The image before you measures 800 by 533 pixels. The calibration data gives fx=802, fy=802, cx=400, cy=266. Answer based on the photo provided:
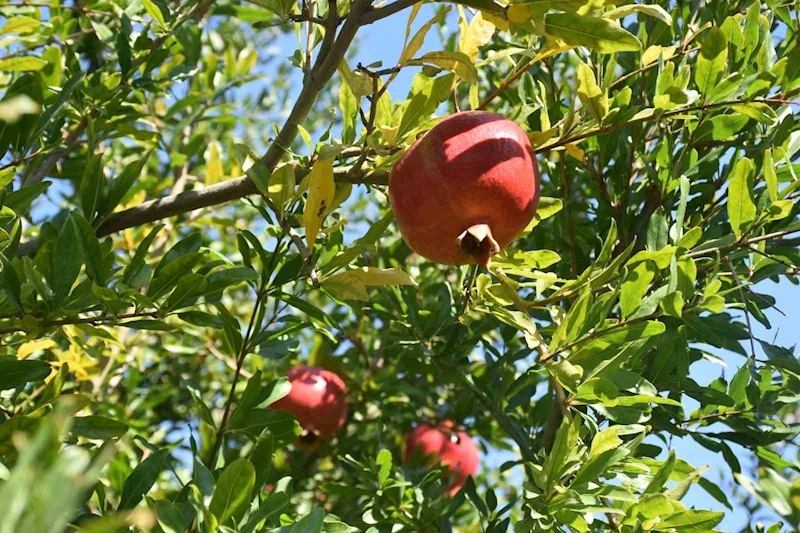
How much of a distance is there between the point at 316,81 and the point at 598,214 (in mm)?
766

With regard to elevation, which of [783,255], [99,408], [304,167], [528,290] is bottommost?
[99,408]

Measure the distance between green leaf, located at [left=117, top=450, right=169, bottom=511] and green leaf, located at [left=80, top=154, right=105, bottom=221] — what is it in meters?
0.37

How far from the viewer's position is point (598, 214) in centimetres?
160

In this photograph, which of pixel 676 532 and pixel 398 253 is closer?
pixel 676 532

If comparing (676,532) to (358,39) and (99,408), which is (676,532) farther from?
(358,39)

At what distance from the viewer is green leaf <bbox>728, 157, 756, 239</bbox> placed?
1.18m

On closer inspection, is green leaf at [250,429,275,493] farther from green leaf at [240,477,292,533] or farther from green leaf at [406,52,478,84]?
green leaf at [406,52,478,84]

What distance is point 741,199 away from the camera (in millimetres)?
1197

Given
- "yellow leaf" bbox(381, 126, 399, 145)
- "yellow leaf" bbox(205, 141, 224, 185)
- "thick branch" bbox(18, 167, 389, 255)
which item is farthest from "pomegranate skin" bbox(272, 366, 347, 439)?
"yellow leaf" bbox(381, 126, 399, 145)

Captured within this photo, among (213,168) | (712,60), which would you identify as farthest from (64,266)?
(712,60)

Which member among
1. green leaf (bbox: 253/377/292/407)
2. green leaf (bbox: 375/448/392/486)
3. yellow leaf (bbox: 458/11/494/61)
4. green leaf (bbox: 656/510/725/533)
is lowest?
green leaf (bbox: 375/448/392/486)

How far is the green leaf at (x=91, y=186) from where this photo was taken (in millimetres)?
1142

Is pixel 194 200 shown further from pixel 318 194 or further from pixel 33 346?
pixel 33 346

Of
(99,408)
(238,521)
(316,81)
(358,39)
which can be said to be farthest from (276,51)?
(238,521)
